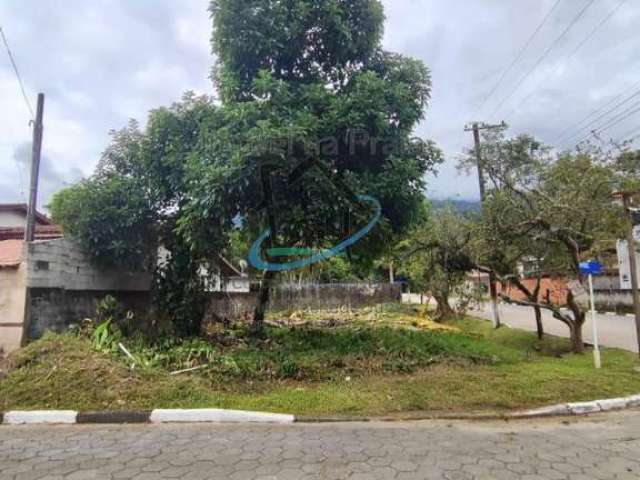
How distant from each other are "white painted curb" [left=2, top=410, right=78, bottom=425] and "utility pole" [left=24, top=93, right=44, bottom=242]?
344 centimetres

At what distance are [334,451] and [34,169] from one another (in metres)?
7.18

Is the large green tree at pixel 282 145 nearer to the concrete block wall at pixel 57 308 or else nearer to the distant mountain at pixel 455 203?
the concrete block wall at pixel 57 308

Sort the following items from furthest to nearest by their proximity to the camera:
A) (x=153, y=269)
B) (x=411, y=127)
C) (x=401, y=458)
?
(x=153, y=269)
(x=411, y=127)
(x=401, y=458)

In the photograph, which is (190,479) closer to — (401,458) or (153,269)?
(401,458)

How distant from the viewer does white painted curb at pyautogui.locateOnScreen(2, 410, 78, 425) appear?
538cm

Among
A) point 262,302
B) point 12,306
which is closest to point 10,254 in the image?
point 12,306

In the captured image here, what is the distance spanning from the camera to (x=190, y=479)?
11.8 ft

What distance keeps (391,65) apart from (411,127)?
1422 millimetres

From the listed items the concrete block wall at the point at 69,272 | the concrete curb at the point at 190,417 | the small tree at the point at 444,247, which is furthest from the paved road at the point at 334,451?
the small tree at the point at 444,247

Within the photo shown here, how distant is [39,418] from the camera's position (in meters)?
5.41

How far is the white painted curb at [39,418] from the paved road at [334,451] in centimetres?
19

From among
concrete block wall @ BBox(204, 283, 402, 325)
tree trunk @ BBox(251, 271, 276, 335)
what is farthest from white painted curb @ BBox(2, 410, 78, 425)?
concrete block wall @ BBox(204, 283, 402, 325)

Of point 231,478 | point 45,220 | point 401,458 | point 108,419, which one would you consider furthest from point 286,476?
point 45,220

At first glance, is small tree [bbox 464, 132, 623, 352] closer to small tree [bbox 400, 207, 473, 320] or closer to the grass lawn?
small tree [bbox 400, 207, 473, 320]
